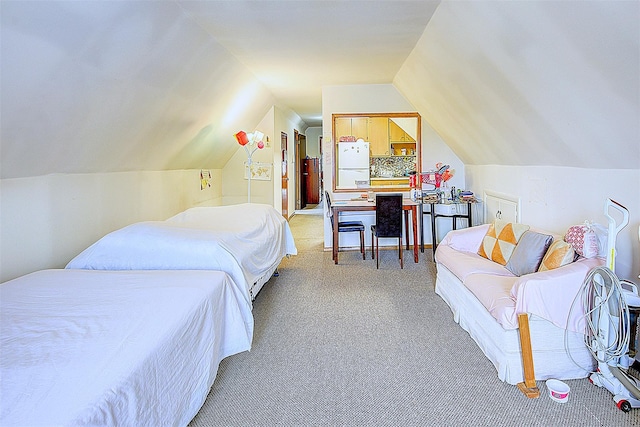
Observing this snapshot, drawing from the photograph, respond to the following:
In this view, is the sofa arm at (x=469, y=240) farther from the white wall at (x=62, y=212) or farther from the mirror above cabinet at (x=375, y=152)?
the white wall at (x=62, y=212)

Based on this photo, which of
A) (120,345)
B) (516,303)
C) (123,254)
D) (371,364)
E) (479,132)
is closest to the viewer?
(120,345)

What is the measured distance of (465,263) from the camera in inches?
130

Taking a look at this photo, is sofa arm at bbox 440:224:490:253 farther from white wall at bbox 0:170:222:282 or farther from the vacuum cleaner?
white wall at bbox 0:170:222:282

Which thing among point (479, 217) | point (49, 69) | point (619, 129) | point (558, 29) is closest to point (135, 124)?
point (49, 69)

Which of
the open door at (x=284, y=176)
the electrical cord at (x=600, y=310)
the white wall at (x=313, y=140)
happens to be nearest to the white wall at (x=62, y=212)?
the electrical cord at (x=600, y=310)

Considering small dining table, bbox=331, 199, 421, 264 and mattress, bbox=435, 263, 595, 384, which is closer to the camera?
mattress, bbox=435, 263, 595, 384

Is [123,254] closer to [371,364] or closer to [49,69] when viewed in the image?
[49,69]

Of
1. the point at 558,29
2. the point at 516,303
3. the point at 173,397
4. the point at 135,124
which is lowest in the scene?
the point at 173,397

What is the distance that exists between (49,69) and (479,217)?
4.70 metres

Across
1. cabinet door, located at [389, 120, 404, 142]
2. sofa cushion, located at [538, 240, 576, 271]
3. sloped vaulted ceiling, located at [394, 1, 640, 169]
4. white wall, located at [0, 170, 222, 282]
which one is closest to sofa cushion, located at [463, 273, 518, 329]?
sofa cushion, located at [538, 240, 576, 271]

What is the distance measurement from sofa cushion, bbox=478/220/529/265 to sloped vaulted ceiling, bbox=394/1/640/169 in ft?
1.97

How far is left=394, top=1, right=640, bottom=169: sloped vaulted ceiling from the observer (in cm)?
196

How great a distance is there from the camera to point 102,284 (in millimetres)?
2359

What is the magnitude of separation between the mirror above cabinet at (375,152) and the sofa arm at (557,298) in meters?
3.88
